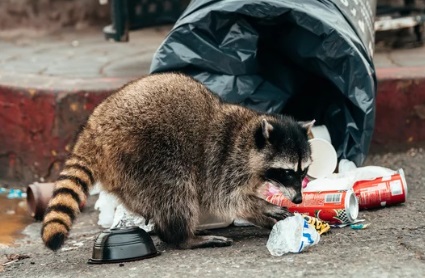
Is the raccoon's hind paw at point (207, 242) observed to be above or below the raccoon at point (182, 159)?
below

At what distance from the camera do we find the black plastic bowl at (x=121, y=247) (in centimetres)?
391

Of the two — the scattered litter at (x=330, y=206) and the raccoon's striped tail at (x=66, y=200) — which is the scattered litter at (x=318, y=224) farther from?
the raccoon's striped tail at (x=66, y=200)

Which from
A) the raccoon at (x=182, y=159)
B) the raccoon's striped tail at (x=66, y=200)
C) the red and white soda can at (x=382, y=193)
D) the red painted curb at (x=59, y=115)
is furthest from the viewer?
the red painted curb at (x=59, y=115)

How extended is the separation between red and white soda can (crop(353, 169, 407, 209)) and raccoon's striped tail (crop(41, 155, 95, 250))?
56.5 inches

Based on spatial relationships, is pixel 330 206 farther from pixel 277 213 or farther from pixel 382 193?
pixel 382 193

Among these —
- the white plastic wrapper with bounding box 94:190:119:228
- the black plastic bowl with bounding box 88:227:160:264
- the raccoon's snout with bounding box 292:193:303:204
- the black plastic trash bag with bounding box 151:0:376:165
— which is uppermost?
the black plastic trash bag with bounding box 151:0:376:165

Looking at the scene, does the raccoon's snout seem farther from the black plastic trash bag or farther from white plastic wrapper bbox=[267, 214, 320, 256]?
the black plastic trash bag

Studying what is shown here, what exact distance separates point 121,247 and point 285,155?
86cm

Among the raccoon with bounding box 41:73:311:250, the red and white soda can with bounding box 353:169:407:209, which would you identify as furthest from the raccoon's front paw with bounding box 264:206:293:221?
the red and white soda can with bounding box 353:169:407:209

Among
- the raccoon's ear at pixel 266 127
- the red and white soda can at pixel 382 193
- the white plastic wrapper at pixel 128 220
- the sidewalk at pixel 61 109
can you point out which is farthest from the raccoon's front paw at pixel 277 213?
the sidewalk at pixel 61 109

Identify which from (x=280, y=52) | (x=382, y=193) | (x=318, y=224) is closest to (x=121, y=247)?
(x=318, y=224)

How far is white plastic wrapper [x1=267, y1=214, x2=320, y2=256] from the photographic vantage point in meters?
3.81

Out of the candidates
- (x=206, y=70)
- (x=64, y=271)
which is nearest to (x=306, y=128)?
(x=206, y=70)

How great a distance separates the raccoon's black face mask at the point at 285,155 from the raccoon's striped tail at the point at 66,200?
0.83m
